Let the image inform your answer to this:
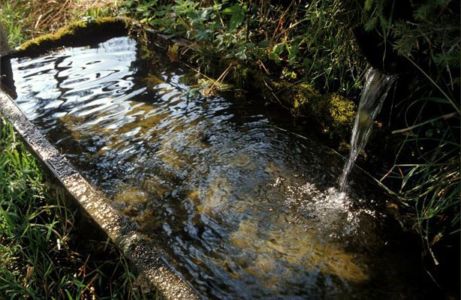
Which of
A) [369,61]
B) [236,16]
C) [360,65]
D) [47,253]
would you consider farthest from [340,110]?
[47,253]

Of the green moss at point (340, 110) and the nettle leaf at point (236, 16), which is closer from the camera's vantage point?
the green moss at point (340, 110)

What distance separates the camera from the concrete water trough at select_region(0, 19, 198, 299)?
1721mm

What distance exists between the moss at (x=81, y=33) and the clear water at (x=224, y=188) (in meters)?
0.76

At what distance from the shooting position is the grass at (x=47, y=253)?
2.12m

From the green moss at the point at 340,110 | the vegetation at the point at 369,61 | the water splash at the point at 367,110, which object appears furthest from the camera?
the green moss at the point at 340,110

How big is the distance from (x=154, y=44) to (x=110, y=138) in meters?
1.64

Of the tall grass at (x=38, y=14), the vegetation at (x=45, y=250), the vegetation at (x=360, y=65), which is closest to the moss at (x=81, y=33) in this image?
the vegetation at (x=360, y=65)

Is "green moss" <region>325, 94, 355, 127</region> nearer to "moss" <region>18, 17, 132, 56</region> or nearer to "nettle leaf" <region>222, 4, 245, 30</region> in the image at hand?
"nettle leaf" <region>222, 4, 245, 30</region>

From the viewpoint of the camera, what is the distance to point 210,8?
3797 mm

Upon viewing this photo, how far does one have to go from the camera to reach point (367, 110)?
2459mm

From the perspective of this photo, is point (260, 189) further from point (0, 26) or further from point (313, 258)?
point (0, 26)

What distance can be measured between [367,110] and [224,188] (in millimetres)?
899

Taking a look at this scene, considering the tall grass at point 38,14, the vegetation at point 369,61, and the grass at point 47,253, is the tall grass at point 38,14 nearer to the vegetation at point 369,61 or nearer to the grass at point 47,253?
the vegetation at point 369,61

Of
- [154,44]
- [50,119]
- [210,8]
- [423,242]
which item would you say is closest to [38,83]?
[50,119]
